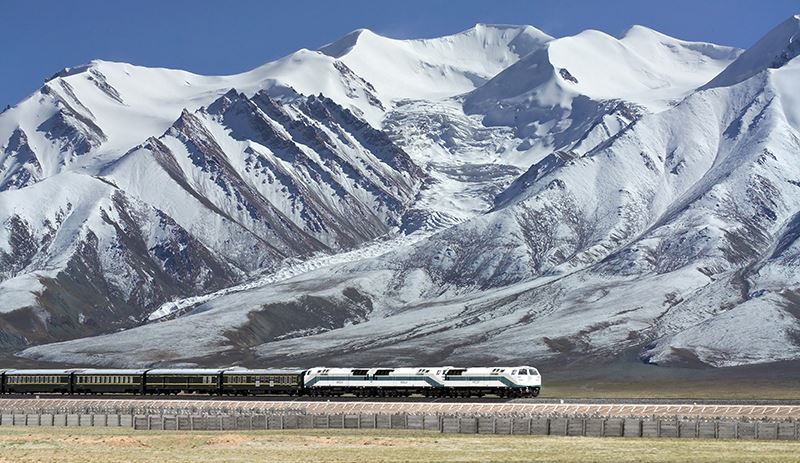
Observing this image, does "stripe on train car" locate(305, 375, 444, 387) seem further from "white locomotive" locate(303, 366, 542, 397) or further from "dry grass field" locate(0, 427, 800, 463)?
"dry grass field" locate(0, 427, 800, 463)

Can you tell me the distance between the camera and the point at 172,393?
17688 centimetres

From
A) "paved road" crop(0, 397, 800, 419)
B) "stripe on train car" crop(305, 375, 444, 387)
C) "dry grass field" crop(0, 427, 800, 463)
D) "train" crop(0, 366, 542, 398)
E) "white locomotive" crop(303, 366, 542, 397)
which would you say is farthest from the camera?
"stripe on train car" crop(305, 375, 444, 387)

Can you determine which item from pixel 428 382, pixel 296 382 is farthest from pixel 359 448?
pixel 296 382

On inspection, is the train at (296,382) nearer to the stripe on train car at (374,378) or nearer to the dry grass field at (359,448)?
the stripe on train car at (374,378)

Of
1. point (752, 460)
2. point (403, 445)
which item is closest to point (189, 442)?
point (403, 445)

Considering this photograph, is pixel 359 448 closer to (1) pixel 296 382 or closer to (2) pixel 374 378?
(2) pixel 374 378

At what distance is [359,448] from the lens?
101 m

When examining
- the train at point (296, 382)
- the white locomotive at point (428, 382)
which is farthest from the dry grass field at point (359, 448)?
the train at point (296, 382)

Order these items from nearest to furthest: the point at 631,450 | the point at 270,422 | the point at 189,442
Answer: the point at 631,450
the point at 189,442
the point at 270,422

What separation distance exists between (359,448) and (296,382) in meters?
70.7

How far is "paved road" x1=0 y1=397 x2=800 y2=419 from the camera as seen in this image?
139750 millimetres

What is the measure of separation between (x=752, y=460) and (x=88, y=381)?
11103 cm

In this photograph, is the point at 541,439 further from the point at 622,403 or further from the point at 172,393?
the point at 172,393

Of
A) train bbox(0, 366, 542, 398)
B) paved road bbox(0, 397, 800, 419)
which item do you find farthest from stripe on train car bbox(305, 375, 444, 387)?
paved road bbox(0, 397, 800, 419)
